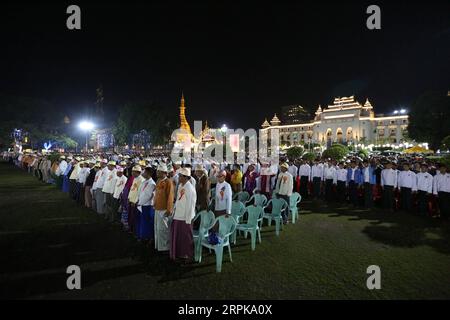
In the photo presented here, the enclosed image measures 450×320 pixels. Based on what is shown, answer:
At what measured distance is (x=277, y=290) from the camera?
175 inches

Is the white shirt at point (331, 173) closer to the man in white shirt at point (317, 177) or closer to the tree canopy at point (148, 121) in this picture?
the man in white shirt at point (317, 177)

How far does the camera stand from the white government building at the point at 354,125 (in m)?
82.5

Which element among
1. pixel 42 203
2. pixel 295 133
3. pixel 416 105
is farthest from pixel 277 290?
pixel 295 133

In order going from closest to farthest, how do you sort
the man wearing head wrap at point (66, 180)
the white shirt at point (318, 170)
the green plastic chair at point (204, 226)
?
the green plastic chair at point (204, 226) → the white shirt at point (318, 170) → the man wearing head wrap at point (66, 180)

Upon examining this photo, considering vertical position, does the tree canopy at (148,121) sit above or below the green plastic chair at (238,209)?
above

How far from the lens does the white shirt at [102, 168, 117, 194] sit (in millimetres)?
8273

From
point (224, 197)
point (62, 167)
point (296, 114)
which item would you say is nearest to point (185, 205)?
point (224, 197)

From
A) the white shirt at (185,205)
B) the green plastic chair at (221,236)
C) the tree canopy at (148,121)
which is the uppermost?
the tree canopy at (148,121)

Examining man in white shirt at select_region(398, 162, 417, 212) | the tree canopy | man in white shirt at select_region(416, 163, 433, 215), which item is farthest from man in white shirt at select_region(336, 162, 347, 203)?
the tree canopy

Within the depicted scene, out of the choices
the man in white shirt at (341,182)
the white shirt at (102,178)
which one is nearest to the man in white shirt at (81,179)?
the white shirt at (102,178)

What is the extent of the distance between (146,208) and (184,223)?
1430mm

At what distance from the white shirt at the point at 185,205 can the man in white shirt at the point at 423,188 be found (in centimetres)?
833
